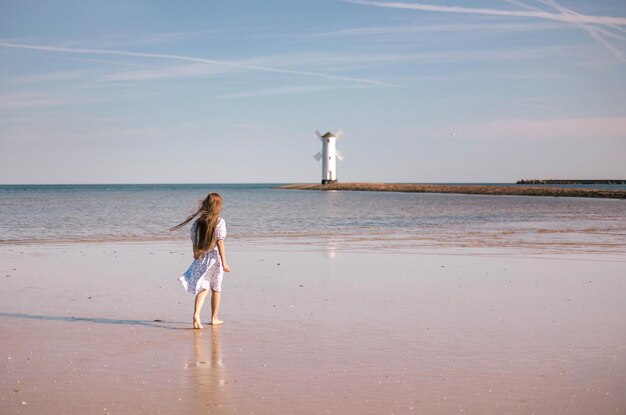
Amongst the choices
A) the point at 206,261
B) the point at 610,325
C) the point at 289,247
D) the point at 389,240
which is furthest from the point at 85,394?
the point at 389,240

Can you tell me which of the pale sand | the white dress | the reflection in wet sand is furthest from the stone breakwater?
the reflection in wet sand

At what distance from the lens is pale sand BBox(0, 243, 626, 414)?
6152 mm

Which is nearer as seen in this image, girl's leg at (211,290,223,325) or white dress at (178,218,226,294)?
girl's leg at (211,290,223,325)

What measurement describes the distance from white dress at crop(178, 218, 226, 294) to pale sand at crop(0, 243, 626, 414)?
0.54 meters

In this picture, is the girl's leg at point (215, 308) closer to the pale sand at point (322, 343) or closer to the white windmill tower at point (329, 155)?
the pale sand at point (322, 343)

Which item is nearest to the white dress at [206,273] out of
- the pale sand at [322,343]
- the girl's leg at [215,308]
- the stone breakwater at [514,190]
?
the girl's leg at [215,308]

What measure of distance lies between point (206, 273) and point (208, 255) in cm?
24

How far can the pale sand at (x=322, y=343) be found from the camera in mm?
6152

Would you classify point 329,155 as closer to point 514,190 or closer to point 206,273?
point 514,190

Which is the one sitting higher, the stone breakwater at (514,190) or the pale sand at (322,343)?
the stone breakwater at (514,190)

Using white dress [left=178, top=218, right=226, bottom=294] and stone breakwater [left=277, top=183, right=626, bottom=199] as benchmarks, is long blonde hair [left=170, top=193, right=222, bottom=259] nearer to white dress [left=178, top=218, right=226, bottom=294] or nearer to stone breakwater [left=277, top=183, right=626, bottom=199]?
white dress [left=178, top=218, right=226, bottom=294]

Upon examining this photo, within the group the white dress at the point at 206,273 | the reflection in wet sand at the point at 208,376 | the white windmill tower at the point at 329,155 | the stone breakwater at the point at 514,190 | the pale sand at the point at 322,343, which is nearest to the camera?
the reflection in wet sand at the point at 208,376

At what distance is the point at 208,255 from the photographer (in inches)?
377

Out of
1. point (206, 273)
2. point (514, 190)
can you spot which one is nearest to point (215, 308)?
point (206, 273)
